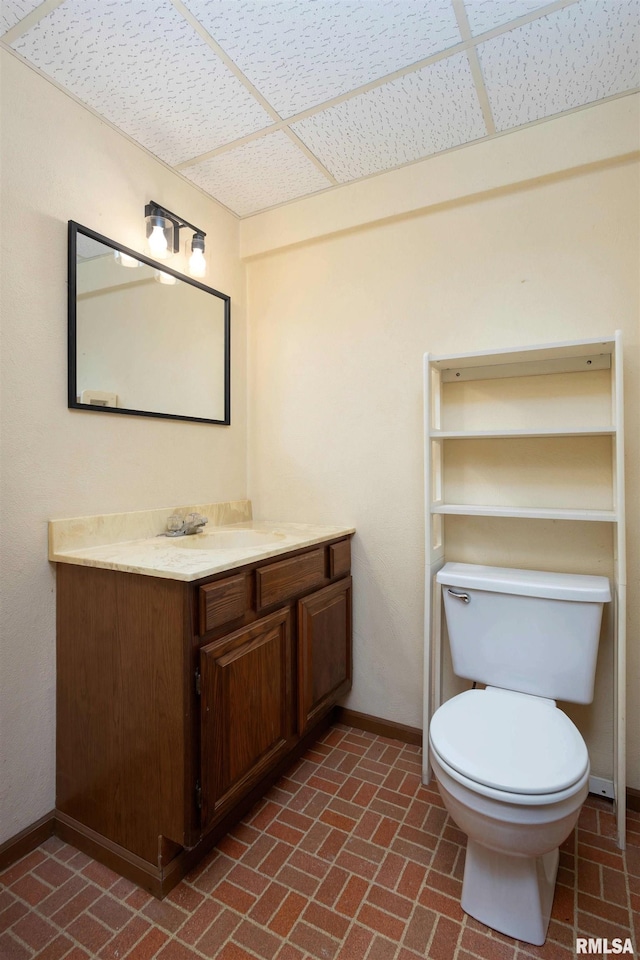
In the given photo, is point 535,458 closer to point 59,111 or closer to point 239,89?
point 239,89

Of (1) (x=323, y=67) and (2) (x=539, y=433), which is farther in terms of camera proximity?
(2) (x=539, y=433)

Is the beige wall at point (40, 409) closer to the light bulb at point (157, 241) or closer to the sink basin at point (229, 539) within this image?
the light bulb at point (157, 241)

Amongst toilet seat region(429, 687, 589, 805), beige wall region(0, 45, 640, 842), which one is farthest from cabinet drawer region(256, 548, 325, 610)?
toilet seat region(429, 687, 589, 805)

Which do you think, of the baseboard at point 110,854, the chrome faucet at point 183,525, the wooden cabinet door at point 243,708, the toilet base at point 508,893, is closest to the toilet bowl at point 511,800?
the toilet base at point 508,893

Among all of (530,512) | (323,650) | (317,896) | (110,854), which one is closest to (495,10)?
(530,512)

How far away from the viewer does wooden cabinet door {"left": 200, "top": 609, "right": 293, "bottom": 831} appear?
1.30m

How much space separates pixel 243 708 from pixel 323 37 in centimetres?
199

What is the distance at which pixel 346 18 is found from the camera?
1.29 meters

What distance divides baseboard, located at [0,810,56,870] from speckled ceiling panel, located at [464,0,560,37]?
8.78ft

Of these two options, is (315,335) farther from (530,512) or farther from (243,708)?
(243,708)

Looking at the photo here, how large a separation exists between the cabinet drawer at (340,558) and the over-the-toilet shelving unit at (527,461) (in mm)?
391

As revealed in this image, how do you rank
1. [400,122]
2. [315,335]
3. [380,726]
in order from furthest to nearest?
[315,335]
[380,726]
[400,122]

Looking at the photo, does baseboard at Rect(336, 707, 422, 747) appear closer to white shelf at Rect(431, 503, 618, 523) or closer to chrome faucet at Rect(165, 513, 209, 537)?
white shelf at Rect(431, 503, 618, 523)

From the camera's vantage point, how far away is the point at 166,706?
4.17 feet
